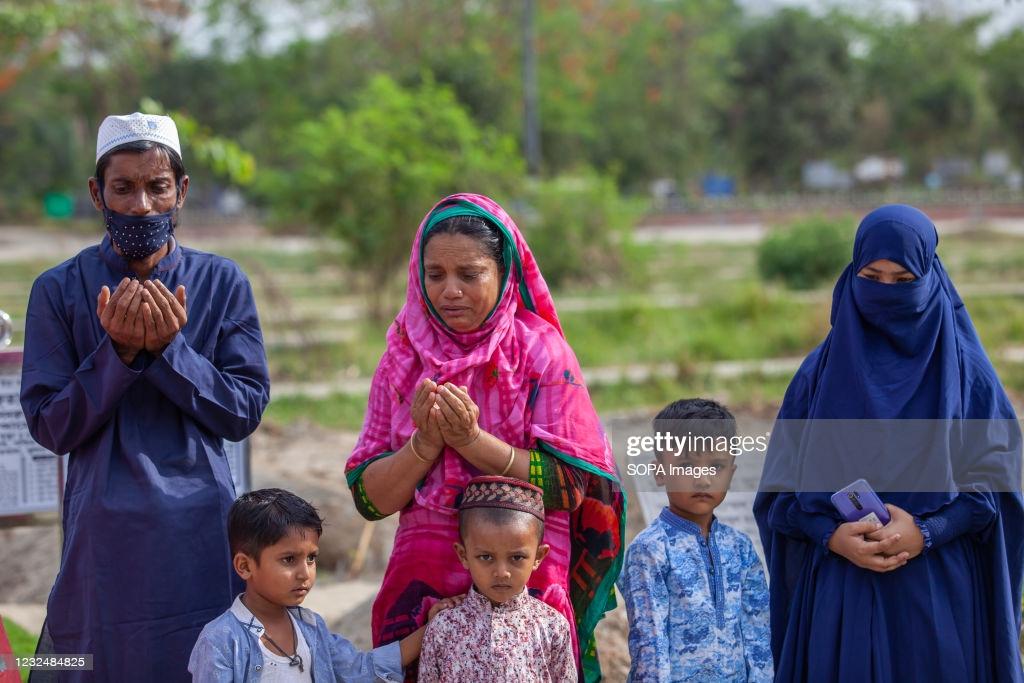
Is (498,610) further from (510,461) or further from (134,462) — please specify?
(134,462)

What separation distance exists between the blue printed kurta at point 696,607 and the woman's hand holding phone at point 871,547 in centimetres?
34

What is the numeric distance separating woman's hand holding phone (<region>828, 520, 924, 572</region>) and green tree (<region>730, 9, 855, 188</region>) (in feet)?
116

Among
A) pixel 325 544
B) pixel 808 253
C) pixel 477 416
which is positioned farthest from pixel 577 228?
pixel 477 416

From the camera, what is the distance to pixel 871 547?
262 cm

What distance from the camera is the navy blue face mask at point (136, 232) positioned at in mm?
2705

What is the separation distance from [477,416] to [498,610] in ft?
1.49

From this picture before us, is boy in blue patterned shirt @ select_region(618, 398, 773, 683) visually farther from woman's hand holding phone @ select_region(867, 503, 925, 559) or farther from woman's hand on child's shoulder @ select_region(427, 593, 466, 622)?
woman's hand on child's shoulder @ select_region(427, 593, 466, 622)

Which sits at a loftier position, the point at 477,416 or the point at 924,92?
the point at 924,92

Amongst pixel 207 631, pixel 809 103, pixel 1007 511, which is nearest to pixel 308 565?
pixel 207 631

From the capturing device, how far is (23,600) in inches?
192

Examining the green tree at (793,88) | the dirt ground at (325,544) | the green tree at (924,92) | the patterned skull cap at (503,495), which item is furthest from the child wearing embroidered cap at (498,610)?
the green tree at (924,92)

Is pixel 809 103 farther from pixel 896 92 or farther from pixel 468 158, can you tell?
pixel 468 158

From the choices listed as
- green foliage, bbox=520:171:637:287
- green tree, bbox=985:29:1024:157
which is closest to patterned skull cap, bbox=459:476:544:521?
green foliage, bbox=520:171:637:287

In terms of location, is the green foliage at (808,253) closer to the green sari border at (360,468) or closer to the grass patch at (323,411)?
the grass patch at (323,411)
